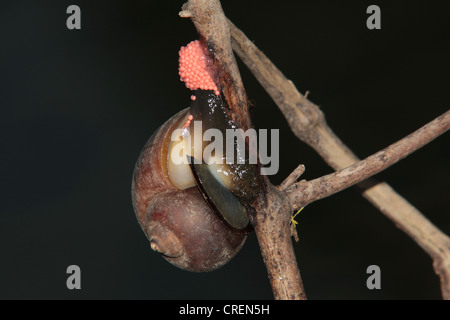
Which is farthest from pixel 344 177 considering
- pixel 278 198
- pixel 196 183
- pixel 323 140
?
pixel 323 140

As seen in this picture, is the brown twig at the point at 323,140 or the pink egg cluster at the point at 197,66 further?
the brown twig at the point at 323,140

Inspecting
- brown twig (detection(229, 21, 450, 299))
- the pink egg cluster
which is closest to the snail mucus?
the pink egg cluster

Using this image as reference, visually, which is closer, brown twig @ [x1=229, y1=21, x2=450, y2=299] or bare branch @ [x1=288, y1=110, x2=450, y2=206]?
bare branch @ [x1=288, y1=110, x2=450, y2=206]

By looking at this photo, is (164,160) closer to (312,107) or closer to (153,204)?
(153,204)

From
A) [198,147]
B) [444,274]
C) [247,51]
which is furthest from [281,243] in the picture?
[247,51]

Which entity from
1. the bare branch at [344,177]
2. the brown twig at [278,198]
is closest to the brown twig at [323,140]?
the brown twig at [278,198]

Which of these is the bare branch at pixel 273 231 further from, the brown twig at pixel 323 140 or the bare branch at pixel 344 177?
the brown twig at pixel 323 140

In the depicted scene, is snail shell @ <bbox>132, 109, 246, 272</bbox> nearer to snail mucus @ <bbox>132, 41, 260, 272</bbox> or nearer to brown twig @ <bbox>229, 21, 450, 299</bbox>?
snail mucus @ <bbox>132, 41, 260, 272</bbox>

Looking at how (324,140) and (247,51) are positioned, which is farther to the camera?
(324,140)

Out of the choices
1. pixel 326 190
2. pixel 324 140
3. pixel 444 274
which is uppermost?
pixel 324 140
